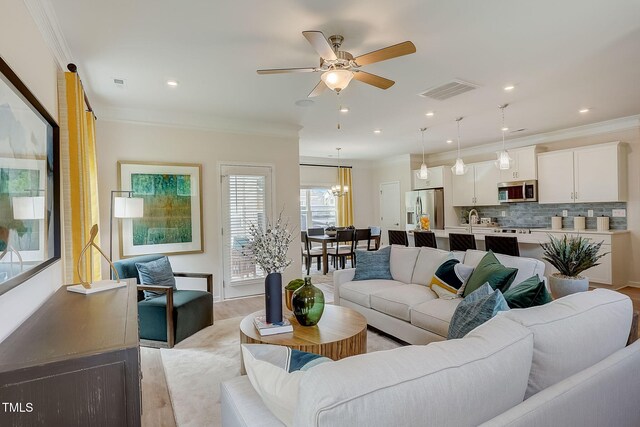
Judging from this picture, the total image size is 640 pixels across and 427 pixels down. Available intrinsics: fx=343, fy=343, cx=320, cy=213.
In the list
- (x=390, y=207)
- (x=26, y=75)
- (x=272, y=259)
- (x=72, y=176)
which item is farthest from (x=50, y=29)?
(x=390, y=207)

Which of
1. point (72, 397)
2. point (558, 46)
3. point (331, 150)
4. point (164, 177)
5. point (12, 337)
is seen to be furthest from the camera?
point (331, 150)

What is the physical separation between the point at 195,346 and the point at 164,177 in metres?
2.34

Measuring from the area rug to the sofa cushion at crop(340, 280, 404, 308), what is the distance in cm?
35

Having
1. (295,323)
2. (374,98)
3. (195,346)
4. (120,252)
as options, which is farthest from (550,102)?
(120,252)

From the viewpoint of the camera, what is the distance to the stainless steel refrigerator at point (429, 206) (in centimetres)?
789

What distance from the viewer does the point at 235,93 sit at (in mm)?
3926

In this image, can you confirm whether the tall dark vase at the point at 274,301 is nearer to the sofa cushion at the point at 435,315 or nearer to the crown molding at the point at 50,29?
the sofa cushion at the point at 435,315

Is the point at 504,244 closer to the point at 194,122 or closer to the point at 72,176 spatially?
the point at 194,122

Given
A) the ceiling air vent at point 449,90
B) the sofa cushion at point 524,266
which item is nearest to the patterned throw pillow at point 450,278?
the sofa cushion at point 524,266

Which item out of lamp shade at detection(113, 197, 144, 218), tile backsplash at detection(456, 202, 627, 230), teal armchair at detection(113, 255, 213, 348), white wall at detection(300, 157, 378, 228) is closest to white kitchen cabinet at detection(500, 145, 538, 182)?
tile backsplash at detection(456, 202, 627, 230)

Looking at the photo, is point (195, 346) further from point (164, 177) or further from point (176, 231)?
point (164, 177)

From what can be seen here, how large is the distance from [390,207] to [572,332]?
8.08m

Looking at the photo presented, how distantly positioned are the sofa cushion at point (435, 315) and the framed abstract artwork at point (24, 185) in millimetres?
2625

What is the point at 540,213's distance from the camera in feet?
22.0
